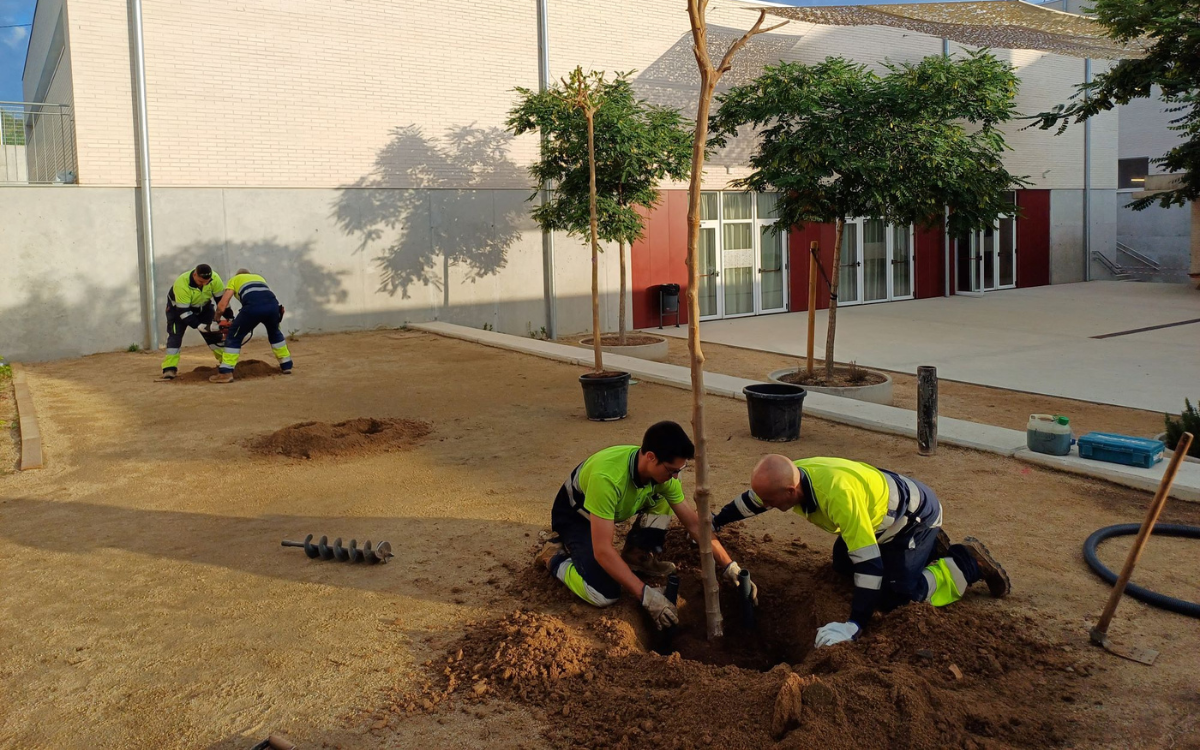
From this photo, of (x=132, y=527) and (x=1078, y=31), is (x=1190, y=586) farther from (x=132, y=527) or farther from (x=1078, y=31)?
(x=1078, y=31)

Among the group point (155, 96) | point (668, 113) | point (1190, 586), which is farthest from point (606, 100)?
point (1190, 586)

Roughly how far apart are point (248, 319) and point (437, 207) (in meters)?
5.83

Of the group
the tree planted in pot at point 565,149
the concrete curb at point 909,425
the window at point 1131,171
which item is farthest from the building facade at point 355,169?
the window at point 1131,171

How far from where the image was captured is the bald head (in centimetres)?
412

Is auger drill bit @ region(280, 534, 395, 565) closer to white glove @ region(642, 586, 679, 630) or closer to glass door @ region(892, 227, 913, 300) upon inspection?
white glove @ region(642, 586, 679, 630)

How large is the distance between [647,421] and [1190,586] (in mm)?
4976

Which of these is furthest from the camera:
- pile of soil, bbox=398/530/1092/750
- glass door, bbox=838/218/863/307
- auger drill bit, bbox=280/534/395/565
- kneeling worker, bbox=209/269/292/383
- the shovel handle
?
glass door, bbox=838/218/863/307

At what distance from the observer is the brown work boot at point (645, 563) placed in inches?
199

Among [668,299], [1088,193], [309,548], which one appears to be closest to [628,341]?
[668,299]

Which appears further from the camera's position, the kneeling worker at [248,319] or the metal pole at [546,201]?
the metal pole at [546,201]

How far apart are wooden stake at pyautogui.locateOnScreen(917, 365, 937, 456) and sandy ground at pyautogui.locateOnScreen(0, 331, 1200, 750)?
0.51ft

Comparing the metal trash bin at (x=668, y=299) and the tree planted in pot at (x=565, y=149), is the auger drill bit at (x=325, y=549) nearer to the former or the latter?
the tree planted in pot at (x=565, y=149)

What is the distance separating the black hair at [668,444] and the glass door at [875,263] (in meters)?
19.4

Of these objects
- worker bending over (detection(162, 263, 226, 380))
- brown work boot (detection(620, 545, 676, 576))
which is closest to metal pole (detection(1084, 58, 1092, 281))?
worker bending over (detection(162, 263, 226, 380))
